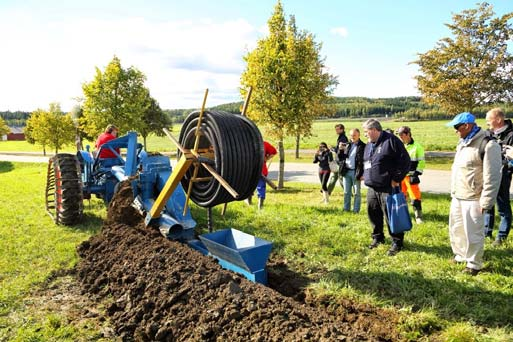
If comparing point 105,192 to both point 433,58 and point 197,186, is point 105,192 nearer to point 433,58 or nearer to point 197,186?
point 197,186

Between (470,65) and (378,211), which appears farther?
(470,65)

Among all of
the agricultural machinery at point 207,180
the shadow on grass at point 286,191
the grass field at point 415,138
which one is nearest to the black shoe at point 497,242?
the agricultural machinery at point 207,180

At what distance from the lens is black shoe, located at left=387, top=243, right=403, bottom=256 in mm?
5592

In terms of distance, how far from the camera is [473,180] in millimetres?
4742

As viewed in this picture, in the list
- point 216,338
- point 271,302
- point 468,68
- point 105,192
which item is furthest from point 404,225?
point 468,68

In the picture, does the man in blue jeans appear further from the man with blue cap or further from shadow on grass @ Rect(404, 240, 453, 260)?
the man with blue cap

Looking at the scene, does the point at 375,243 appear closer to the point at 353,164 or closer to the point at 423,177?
the point at 353,164

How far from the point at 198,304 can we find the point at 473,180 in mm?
3661

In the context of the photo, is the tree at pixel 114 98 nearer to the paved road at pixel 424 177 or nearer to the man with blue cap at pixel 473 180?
the paved road at pixel 424 177

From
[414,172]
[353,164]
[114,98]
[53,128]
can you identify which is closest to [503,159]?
[414,172]

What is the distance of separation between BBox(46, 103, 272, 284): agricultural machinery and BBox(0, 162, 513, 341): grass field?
1.01 m

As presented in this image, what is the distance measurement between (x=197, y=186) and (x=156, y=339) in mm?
1952

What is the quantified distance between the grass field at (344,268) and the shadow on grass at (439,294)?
0.01 meters

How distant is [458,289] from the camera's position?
436 cm
